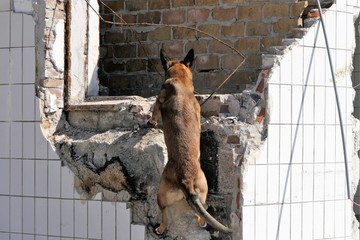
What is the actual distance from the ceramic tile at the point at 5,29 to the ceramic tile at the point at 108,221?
6.33ft

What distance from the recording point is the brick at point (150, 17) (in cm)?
1016

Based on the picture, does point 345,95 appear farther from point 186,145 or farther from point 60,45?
point 60,45

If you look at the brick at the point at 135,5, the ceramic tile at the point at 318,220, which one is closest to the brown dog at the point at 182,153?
the ceramic tile at the point at 318,220

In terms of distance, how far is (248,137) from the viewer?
8125 millimetres

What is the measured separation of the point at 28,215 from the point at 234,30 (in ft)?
8.98

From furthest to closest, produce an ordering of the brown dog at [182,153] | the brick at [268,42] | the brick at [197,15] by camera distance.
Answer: the brick at [197,15] → the brick at [268,42] → the brown dog at [182,153]

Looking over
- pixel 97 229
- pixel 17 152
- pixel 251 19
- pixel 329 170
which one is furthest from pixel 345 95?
pixel 17 152

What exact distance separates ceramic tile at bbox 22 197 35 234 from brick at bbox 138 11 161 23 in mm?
2416

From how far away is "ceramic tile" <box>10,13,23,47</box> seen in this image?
916 cm

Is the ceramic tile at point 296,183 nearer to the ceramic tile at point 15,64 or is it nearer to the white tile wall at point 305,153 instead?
the white tile wall at point 305,153

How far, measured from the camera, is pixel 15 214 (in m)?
9.20

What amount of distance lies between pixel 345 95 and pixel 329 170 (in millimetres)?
727

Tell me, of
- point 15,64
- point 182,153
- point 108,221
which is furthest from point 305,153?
point 15,64

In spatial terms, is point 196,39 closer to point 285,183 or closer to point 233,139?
point 233,139
